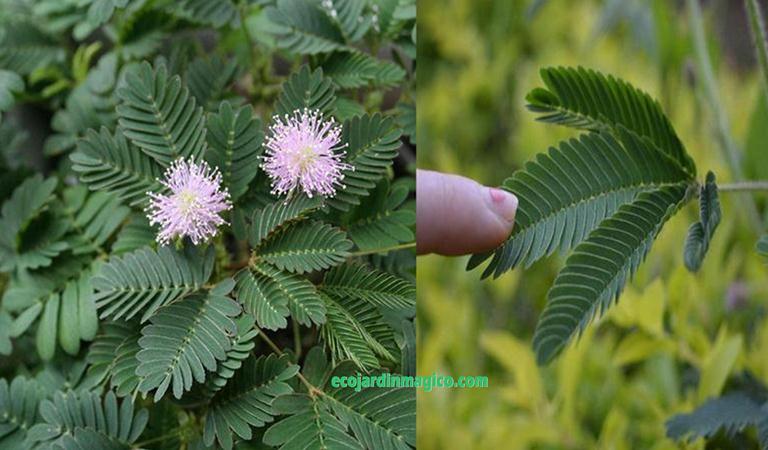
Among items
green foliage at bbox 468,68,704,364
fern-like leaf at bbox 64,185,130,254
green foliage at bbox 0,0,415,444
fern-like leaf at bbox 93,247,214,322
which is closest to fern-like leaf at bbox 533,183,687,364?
green foliage at bbox 468,68,704,364

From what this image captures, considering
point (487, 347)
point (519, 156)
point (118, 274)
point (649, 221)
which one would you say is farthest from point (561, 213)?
point (519, 156)

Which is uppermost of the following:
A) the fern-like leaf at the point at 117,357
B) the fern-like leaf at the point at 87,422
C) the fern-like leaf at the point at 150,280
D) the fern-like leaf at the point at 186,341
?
the fern-like leaf at the point at 150,280

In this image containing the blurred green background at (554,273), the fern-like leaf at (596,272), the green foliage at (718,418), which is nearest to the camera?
the fern-like leaf at (596,272)

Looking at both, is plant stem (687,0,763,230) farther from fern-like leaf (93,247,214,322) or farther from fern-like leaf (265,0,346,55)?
fern-like leaf (93,247,214,322)

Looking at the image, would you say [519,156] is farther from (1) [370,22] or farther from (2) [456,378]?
(1) [370,22]

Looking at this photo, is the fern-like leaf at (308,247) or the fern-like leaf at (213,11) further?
the fern-like leaf at (213,11)

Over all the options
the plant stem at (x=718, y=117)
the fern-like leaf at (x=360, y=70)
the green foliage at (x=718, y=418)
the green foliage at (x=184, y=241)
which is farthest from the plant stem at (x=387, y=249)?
the plant stem at (x=718, y=117)

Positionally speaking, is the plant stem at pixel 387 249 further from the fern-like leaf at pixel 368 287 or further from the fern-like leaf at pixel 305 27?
the fern-like leaf at pixel 305 27
